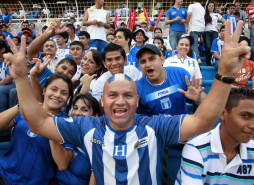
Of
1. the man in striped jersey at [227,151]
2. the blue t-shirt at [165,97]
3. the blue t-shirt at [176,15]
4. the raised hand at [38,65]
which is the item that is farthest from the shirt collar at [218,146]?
the blue t-shirt at [176,15]

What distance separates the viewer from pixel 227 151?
55.9 inches

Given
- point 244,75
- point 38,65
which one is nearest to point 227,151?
point 38,65

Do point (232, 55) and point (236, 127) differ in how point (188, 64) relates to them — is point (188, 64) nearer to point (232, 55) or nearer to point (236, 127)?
point (236, 127)

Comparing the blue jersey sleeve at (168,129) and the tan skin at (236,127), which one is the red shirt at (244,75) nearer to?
the tan skin at (236,127)

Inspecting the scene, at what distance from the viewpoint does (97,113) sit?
219cm

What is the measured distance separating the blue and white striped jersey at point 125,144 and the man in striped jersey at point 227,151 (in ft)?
0.58

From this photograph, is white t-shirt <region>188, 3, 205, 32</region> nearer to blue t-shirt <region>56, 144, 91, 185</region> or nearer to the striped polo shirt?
the striped polo shirt

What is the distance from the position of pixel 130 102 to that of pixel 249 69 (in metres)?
2.95

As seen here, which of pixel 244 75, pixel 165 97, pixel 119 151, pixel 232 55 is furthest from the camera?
pixel 244 75

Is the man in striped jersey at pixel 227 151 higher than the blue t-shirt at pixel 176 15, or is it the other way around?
the blue t-shirt at pixel 176 15

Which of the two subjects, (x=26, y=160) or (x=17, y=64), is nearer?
(x=17, y=64)

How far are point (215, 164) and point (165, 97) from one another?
39.1 inches

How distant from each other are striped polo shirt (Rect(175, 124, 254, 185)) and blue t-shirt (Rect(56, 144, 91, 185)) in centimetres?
85

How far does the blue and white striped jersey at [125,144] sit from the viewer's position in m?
1.35
